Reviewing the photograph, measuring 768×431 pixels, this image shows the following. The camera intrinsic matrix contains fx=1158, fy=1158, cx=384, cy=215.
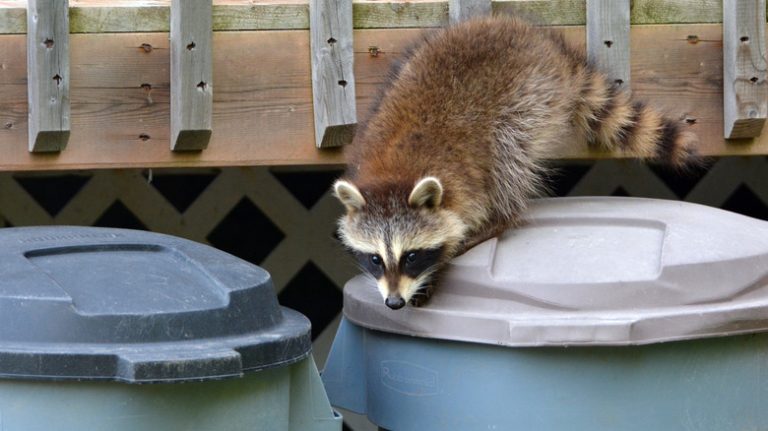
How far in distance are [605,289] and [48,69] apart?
166cm

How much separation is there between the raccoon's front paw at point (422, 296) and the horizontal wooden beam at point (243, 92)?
2.59ft

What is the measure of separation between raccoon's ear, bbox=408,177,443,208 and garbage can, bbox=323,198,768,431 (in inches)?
14.1

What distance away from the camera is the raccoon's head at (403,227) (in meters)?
2.91

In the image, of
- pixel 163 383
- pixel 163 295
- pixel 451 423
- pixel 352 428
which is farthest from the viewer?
pixel 352 428

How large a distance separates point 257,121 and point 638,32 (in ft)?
3.81

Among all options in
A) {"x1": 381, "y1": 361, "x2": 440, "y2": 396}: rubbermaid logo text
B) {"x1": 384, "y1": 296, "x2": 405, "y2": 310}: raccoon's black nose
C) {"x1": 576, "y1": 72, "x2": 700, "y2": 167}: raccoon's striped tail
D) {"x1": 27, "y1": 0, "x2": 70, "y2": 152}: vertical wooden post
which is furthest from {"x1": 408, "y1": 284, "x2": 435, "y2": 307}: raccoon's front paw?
{"x1": 27, "y1": 0, "x2": 70, "y2": 152}: vertical wooden post

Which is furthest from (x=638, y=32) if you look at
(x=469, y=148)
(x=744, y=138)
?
(x=469, y=148)

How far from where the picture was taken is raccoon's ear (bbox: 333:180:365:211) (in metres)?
2.99

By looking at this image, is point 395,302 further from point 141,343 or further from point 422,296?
point 141,343

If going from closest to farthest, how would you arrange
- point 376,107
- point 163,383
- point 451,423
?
point 163,383, point 451,423, point 376,107

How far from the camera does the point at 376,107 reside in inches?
131

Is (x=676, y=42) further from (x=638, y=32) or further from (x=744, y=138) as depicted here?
(x=744, y=138)

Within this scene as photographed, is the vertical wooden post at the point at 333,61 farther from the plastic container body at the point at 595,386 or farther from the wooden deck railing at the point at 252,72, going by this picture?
the plastic container body at the point at 595,386

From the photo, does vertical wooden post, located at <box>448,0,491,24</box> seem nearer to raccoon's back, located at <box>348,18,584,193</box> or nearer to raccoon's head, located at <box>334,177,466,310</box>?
raccoon's back, located at <box>348,18,584,193</box>
